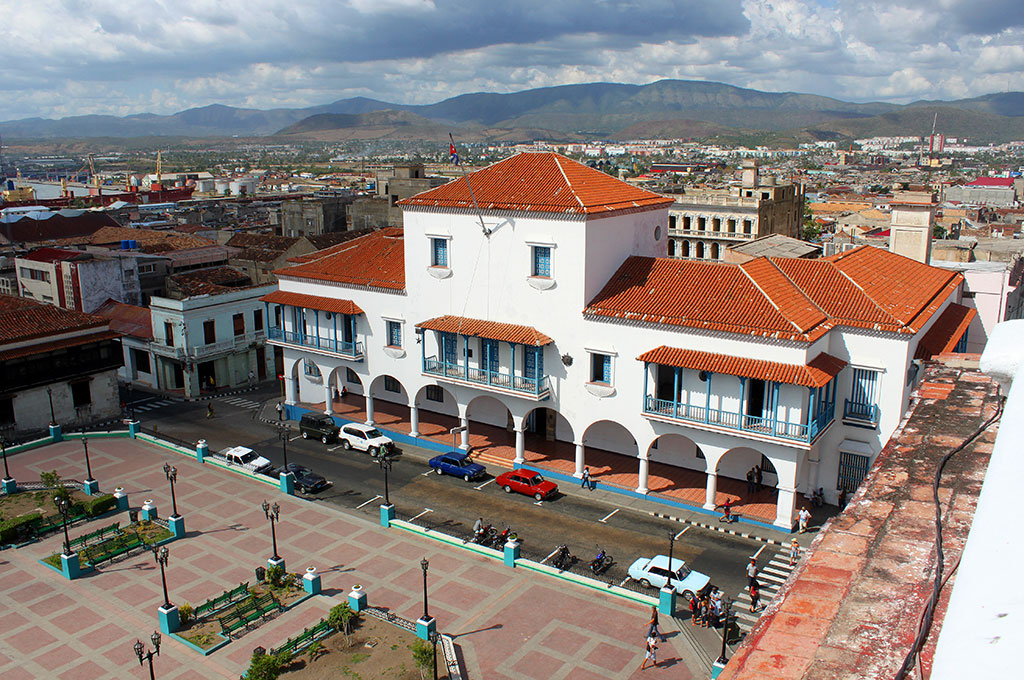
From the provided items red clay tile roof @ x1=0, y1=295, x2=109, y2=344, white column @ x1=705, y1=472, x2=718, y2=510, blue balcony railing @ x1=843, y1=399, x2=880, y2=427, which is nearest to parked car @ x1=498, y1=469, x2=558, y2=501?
white column @ x1=705, y1=472, x2=718, y2=510

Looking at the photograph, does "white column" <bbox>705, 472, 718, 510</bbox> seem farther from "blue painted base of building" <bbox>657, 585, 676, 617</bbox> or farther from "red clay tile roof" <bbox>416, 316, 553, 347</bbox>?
"red clay tile roof" <bbox>416, 316, 553, 347</bbox>

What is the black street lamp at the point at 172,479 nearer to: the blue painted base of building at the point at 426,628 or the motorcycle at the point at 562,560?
the blue painted base of building at the point at 426,628

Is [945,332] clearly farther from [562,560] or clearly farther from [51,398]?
[51,398]

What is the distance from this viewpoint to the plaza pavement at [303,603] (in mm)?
25844

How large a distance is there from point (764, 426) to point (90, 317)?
41.2 metres

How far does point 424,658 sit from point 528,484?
50.4ft

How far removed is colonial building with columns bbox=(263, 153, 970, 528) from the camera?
3481cm

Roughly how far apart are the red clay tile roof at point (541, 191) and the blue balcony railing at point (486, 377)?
8351 millimetres

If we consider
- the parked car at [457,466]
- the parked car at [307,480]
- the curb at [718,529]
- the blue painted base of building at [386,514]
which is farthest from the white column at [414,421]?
the curb at [718,529]

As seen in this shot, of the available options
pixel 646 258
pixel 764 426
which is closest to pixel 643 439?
pixel 764 426

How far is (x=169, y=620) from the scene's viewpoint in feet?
89.9

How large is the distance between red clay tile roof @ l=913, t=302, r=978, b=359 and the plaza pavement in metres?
17.8

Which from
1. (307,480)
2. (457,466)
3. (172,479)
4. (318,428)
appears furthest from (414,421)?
(172,479)

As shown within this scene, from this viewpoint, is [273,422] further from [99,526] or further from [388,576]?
[388,576]
